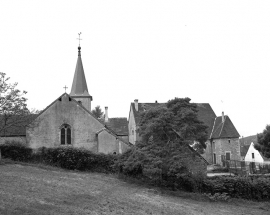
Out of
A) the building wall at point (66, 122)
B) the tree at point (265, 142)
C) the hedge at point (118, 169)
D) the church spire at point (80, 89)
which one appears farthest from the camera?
the church spire at point (80, 89)

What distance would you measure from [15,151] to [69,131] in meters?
7.21

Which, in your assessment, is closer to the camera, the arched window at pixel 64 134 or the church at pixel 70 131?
the church at pixel 70 131

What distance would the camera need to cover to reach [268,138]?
40438 mm

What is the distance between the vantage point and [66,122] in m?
32.8

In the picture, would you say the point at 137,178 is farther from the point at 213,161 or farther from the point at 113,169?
the point at 213,161

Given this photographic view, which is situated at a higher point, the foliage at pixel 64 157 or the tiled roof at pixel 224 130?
the tiled roof at pixel 224 130

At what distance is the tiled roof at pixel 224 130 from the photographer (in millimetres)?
45256

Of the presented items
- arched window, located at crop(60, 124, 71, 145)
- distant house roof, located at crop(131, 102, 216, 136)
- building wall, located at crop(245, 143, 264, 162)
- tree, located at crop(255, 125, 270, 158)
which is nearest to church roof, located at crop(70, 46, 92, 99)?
distant house roof, located at crop(131, 102, 216, 136)

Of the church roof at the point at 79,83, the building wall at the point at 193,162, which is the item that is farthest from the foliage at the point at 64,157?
the church roof at the point at 79,83

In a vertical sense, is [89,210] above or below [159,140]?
below

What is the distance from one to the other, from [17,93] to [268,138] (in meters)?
32.2

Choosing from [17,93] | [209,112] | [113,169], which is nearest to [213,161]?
[209,112]

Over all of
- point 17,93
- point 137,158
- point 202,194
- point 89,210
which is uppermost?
point 17,93

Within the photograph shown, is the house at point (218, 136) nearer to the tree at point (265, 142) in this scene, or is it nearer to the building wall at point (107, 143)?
the tree at point (265, 142)
